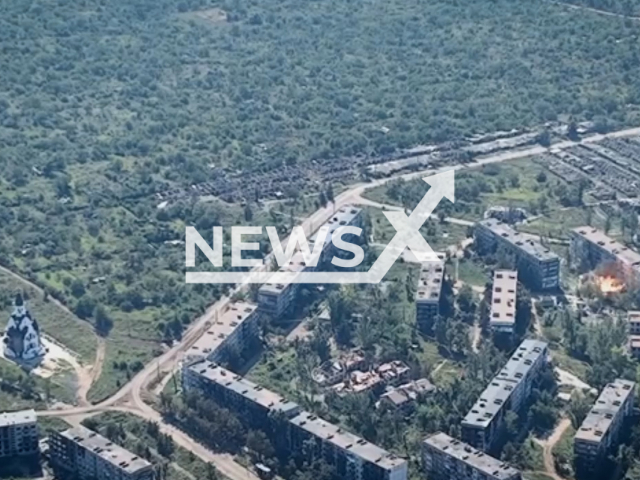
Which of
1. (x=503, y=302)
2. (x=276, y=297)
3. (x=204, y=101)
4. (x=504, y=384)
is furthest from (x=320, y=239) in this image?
(x=204, y=101)

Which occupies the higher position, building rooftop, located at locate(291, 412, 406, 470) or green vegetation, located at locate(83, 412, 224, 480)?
building rooftop, located at locate(291, 412, 406, 470)

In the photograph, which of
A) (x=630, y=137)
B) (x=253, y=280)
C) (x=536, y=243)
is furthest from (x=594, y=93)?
(x=253, y=280)

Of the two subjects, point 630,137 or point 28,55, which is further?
Answer: point 28,55

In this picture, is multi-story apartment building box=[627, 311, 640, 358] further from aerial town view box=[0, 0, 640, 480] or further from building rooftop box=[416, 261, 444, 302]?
building rooftop box=[416, 261, 444, 302]

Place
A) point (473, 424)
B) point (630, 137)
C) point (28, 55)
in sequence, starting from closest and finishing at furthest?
point (473, 424), point (630, 137), point (28, 55)

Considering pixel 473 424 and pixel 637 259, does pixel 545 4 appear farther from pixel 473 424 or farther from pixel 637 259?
pixel 473 424

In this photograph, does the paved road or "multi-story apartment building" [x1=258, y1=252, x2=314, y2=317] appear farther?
"multi-story apartment building" [x1=258, y1=252, x2=314, y2=317]

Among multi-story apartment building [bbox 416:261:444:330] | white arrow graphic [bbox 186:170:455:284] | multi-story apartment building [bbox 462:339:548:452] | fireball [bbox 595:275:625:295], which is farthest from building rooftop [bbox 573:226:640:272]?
multi-story apartment building [bbox 462:339:548:452]

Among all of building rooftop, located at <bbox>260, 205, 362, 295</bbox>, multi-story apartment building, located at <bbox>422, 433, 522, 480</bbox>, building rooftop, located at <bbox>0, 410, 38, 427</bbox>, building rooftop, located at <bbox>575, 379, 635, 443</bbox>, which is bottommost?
multi-story apartment building, located at <bbox>422, 433, 522, 480</bbox>
